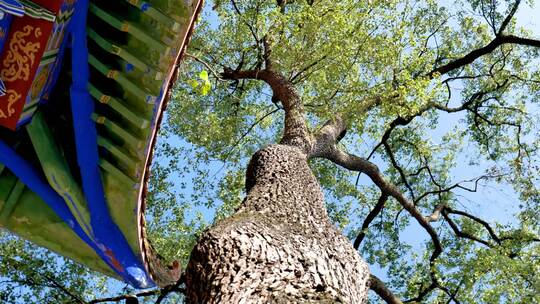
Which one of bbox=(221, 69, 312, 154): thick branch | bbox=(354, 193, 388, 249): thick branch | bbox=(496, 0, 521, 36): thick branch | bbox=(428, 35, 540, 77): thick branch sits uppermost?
bbox=(496, 0, 521, 36): thick branch

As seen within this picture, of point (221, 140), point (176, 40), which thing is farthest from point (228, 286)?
point (221, 140)

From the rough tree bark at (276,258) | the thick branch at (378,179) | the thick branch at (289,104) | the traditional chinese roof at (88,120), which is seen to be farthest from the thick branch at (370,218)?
the traditional chinese roof at (88,120)

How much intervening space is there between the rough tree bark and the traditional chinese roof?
2.03 ft

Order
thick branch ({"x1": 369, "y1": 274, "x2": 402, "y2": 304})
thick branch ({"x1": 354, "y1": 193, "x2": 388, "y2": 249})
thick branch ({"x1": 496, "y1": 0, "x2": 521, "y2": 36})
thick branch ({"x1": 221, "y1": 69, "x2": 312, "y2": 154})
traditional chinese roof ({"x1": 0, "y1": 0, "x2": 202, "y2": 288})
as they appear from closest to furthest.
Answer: traditional chinese roof ({"x1": 0, "y1": 0, "x2": 202, "y2": 288}), thick branch ({"x1": 221, "y1": 69, "x2": 312, "y2": 154}), thick branch ({"x1": 369, "y1": 274, "x2": 402, "y2": 304}), thick branch ({"x1": 496, "y1": 0, "x2": 521, "y2": 36}), thick branch ({"x1": 354, "y1": 193, "x2": 388, "y2": 249})

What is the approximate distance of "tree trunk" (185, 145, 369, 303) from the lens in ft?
10.4

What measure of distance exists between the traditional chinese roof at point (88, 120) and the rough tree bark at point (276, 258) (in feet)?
2.03

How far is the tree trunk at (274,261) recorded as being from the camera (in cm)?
317

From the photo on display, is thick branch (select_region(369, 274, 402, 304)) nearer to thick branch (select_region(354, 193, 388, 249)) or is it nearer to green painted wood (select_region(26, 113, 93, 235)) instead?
thick branch (select_region(354, 193, 388, 249))

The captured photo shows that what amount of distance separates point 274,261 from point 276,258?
3 cm

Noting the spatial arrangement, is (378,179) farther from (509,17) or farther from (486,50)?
(509,17)

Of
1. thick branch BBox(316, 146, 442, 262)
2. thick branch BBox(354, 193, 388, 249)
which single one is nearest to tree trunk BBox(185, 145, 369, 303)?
thick branch BBox(316, 146, 442, 262)

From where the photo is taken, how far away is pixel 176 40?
3365 mm

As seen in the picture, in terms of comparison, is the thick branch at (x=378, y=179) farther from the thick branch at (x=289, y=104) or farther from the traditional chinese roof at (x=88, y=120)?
the traditional chinese roof at (x=88, y=120)

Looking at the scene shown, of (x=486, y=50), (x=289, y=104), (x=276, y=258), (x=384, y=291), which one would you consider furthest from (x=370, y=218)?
(x=276, y=258)
